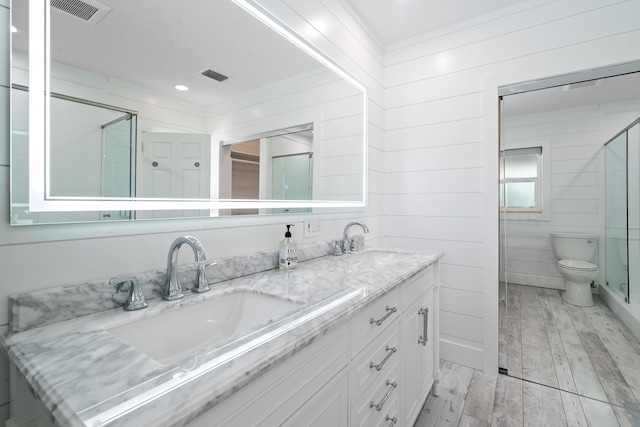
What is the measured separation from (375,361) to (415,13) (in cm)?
223

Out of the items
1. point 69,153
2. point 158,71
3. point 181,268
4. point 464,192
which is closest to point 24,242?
point 69,153

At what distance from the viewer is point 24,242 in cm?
72

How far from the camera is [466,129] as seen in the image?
2.15 metres

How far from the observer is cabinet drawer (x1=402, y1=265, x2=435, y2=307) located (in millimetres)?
1396

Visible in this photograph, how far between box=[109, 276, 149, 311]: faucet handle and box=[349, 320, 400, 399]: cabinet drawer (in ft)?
2.13

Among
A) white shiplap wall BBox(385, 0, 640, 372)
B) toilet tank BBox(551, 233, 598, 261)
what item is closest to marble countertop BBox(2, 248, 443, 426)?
white shiplap wall BBox(385, 0, 640, 372)

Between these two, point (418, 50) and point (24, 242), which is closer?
point (24, 242)

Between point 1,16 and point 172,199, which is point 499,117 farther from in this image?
point 1,16

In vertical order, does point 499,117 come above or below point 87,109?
above

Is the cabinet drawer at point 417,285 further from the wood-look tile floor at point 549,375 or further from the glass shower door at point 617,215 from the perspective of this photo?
the glass shower door at point 617,215

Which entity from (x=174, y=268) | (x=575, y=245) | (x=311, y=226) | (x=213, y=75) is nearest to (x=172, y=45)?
(x=213, y=75)

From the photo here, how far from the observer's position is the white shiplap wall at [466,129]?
1.87 metres

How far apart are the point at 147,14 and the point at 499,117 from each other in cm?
210

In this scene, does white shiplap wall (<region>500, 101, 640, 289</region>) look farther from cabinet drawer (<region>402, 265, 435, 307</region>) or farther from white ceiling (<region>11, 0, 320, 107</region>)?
white ceiling (<region>11, 0, 320, 107</region>)
